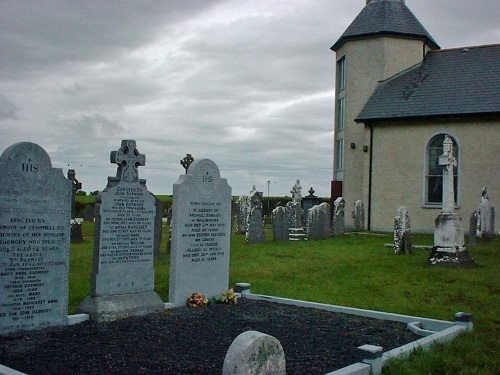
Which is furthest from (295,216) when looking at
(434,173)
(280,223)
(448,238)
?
(448,238)

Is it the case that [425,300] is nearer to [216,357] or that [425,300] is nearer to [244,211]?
[216,357]

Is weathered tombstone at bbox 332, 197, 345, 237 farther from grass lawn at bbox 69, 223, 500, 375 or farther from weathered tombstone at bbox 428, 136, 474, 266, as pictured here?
weathered tombstone at bbox 428, 136, 474, 266

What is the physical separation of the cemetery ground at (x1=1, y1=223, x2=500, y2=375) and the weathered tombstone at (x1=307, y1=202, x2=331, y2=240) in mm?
3358

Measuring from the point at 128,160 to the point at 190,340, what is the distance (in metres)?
3.04

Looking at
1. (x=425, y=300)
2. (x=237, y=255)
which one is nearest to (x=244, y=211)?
(x=237, y=255)

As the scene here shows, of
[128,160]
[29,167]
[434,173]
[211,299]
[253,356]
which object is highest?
→ [434,173]

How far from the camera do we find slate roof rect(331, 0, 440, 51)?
2759 centimetres

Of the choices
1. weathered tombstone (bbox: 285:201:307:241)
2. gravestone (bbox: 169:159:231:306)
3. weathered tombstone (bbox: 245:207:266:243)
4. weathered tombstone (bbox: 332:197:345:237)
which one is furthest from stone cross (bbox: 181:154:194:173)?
gravestone (bbox: 169:159:231:306)

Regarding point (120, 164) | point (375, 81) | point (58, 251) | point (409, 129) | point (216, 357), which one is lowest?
point (216, 357)

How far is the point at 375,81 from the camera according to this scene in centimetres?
2778

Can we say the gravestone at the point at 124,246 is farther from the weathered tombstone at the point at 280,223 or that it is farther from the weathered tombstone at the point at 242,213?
the weathered tombstone at the point at 242,213

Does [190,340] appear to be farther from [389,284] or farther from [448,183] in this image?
[448,183]

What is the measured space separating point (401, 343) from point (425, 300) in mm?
3049

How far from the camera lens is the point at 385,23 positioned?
90.8 feet
